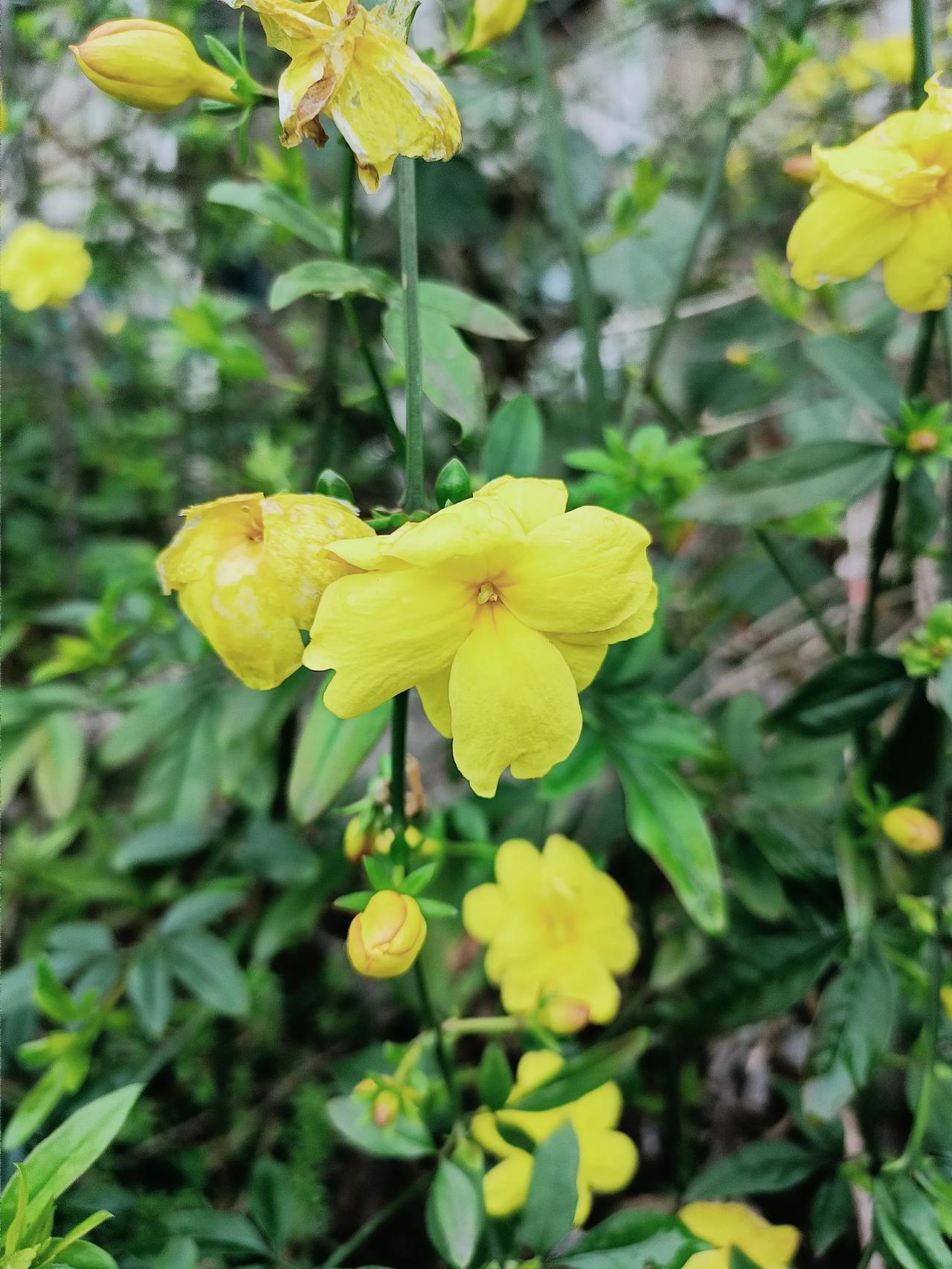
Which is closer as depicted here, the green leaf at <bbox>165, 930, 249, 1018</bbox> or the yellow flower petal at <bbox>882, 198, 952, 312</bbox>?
the yellow flower petal at <bbox>882, 198, 952, 312</bbox>

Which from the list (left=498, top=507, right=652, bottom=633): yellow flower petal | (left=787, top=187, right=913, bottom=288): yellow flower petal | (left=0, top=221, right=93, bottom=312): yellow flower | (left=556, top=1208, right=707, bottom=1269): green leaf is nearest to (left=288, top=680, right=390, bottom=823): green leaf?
(left=498, top=507, right=652, bottom=633): yellow flower petal

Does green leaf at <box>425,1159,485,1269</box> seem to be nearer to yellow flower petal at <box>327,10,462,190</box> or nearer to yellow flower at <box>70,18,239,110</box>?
yellow flower petal at <box>327,10,462,190</box>

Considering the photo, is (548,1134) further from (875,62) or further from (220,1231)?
(875,62)

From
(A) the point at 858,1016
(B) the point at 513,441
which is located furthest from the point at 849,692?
(B) the point at 513,441

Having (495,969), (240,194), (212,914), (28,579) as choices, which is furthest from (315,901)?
(28,579)

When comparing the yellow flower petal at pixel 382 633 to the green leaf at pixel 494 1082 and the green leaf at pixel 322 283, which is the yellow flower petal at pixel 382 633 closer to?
the green leaf at pixel 322 283
